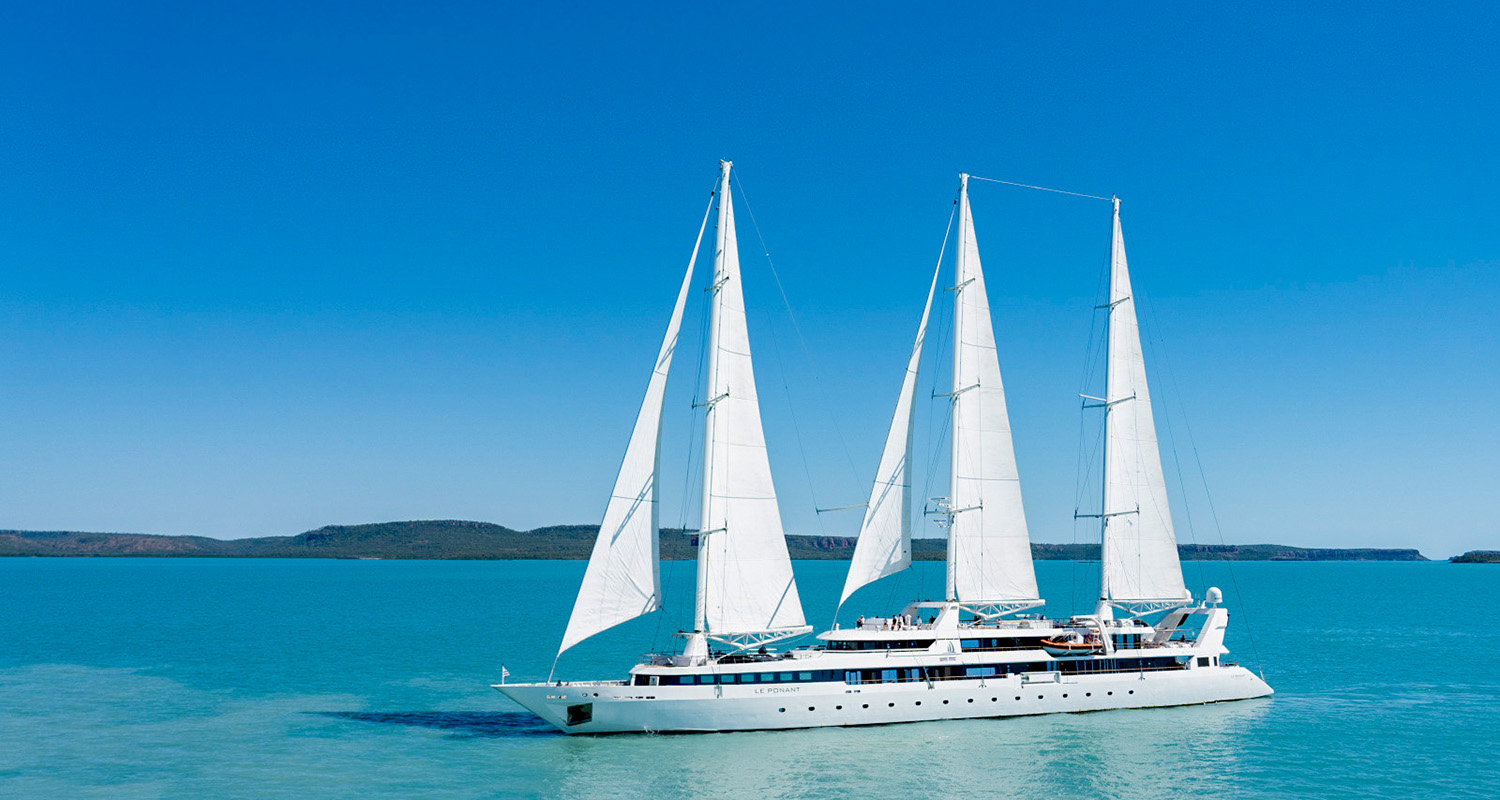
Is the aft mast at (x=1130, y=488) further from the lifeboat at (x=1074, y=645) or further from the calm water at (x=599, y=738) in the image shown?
the calm water at (x=599, y=738)

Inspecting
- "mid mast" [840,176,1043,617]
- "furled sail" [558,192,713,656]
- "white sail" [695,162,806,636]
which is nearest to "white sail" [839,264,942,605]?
"mid mast" [840,176,1043,617]

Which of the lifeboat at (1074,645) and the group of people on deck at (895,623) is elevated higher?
the group of people on deck at (895,623)

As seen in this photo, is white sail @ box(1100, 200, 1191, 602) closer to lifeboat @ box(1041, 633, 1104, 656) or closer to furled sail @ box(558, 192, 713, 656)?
lifeboat @ box(1041, 633, 1104, 656)

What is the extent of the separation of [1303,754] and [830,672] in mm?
13377

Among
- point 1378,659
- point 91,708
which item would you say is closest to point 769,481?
point 91,708

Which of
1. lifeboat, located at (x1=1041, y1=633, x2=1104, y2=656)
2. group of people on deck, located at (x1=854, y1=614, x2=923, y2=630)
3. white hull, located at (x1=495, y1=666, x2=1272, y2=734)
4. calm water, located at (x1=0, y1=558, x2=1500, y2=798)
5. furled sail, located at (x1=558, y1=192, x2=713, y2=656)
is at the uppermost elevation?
furled sail, located at (x1=558, y1=192, x2=713, y2=656)

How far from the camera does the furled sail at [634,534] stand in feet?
94.2

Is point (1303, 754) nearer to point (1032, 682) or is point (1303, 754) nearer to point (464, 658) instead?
point (1032, 682)

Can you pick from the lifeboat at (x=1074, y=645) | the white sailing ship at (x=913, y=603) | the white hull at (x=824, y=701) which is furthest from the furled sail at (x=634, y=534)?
the lifeboat at (x=1074, y=645)

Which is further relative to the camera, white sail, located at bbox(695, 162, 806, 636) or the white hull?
white sail, located at bbox(695, 162, 806, 636)

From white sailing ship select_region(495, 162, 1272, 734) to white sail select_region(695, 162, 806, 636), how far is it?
0.15ft

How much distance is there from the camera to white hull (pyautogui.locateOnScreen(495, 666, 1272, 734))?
94.5 feet

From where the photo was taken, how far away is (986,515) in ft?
112

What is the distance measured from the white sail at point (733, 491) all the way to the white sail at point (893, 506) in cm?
298
